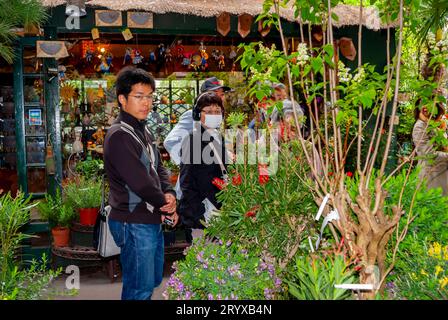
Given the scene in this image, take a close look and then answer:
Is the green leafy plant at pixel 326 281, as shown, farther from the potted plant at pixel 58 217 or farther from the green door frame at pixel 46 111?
the green door frame at pixel 46 111

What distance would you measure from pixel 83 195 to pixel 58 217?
0.39 metres

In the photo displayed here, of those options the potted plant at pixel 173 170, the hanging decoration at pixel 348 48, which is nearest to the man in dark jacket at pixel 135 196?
the potted plant at pixel 173 170

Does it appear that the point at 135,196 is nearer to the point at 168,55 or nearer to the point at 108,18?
the point at 108,18

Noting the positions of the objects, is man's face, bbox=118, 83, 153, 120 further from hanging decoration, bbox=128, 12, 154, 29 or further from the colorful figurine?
the colorful figurine

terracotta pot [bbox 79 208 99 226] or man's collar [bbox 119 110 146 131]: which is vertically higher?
man's collar [bbox 119 110 146 131]

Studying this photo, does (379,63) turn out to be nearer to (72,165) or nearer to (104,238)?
(72,165)

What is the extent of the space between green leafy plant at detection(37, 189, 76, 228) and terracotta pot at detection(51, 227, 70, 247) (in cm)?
7

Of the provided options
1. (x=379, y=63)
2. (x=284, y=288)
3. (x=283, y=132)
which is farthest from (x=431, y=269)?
(x=379, y=63)

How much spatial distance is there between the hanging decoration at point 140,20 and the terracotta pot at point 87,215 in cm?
233

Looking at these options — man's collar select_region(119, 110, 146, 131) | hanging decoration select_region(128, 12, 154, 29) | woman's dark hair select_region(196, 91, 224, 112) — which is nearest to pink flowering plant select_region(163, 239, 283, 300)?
man's collar select_region(119, 110, 146, 131)

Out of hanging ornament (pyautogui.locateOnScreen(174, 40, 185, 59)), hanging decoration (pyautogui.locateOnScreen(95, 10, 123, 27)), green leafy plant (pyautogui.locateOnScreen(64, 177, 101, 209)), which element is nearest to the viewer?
green leafy plant (pyautogui.locateOnScreen(64, 177, 101, 209))

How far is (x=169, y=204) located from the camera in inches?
156

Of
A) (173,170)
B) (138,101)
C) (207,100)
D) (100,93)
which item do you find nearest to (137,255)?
(138,101)

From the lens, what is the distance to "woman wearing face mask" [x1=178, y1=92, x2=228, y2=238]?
4633 mm
